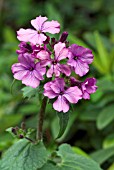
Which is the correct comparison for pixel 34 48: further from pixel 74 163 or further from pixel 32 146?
pixel 74 163

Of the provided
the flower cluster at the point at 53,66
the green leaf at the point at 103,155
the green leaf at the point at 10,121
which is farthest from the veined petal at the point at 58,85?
the green leaf at the point at 10,121

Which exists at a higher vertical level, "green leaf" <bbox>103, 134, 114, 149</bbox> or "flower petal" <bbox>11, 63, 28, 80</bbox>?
→ "flower petal" <bbox>11, 63, 28, 80</bbox>

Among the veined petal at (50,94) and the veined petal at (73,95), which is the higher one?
the veined petal at (50,94)

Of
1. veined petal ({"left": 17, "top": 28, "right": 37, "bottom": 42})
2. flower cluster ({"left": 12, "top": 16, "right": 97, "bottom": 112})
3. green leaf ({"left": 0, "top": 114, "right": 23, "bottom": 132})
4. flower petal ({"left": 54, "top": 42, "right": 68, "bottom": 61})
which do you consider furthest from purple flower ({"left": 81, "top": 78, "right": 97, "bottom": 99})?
green leaf ({"left": 0, "top": 114, "right": 23, "bottom": 132})

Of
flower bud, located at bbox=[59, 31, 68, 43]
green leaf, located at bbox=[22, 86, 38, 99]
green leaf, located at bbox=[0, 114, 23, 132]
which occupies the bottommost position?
green leaf, located at bbox=[22, 86, 38, 99]

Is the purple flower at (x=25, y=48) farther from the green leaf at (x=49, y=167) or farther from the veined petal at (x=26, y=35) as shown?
the green leaf at (x=49, y=167)

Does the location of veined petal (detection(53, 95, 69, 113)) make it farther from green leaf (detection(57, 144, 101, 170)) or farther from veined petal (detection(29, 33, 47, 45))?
green leaf (detection(57, 144, 101, 170))
